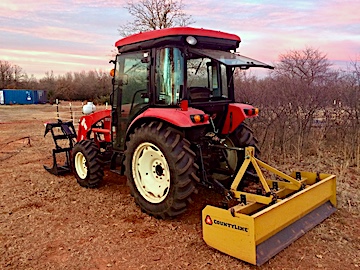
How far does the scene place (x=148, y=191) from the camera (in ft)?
15.0

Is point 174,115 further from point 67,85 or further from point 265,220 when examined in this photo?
point 67,85

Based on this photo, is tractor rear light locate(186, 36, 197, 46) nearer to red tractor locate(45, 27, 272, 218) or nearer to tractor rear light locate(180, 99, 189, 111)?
red tractor locate(45, 27, 272, 218)

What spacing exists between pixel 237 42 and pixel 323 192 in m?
2.33

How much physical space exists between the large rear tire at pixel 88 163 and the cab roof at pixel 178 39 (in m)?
1.70

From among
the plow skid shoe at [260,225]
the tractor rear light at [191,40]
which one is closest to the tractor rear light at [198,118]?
the tractor rear light at [191,40]

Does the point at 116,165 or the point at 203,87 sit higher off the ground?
the point at 203,87

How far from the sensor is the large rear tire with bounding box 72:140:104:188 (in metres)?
5.58

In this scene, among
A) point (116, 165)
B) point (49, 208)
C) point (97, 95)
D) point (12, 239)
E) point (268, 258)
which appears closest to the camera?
point (268, 258)

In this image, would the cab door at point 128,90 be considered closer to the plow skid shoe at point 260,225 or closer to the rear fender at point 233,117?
the rear fender at point 233,117

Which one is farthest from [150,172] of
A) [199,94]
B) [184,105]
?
[199,94]

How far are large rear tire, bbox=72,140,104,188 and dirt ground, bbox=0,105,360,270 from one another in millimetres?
152

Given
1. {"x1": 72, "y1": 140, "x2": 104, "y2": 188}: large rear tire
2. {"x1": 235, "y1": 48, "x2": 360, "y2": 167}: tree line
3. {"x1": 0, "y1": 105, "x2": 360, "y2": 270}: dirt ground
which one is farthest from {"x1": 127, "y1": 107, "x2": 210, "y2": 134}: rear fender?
{"x1": 235, "y1": 48, "x2": 360, "y2": 167}: tree line

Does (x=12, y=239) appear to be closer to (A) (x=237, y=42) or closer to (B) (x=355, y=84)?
(A) (x=237, y=42)

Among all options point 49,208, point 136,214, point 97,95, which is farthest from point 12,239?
point 97,95
